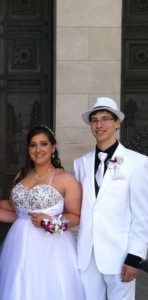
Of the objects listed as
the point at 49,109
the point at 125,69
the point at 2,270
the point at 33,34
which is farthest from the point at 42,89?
the point at 2,270

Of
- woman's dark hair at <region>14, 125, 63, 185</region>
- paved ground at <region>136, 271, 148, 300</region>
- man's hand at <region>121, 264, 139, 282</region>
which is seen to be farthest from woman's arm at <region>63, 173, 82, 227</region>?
paved ground at <region>136, 271, 148, 300</region>

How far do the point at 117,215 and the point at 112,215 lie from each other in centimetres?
4

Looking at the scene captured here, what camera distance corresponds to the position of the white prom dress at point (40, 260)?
140 inches

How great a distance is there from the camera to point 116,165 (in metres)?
3.44

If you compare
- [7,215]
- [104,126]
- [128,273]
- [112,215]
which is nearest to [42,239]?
[7,215]

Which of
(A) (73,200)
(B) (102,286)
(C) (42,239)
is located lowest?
(B) (102,286)

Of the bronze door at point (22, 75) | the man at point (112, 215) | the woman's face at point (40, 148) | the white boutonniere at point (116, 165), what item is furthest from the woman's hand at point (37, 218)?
the bronze door at point (22, 75)

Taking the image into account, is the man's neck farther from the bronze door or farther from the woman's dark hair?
the bronze door

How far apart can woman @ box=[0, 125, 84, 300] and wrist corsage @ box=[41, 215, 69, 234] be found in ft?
0.04

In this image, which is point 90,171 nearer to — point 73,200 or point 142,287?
point 73,200

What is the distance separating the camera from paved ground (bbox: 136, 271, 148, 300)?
18.4 feet

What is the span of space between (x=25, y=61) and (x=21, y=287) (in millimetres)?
5283

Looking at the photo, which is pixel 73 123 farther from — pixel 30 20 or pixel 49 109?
pixel 30 20

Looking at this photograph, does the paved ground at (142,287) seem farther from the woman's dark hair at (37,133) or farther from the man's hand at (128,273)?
the woman's dark hair at (37,133)
